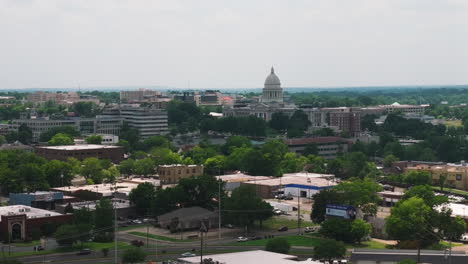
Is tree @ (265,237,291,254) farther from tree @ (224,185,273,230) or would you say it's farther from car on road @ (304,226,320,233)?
car on road @ (304,226,320,233)

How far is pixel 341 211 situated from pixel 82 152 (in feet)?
164

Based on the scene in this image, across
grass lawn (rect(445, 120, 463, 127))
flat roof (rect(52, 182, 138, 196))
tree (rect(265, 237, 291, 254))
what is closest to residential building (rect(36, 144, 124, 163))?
flat roof (rect(52, 182, 138, 196))

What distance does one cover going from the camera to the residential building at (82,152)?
9912cm

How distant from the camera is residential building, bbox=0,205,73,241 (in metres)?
56.0

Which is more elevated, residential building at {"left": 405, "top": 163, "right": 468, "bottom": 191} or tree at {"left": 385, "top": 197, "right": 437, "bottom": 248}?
tree at {"left": 385, "top": 197, "right": 437, "bottom": 248}

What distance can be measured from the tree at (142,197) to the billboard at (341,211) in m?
15.4

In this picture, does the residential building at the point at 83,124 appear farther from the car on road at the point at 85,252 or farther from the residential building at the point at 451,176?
the car on road at the point at 85,252

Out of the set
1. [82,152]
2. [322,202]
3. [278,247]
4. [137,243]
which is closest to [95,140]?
[82,152]

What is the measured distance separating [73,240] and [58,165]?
29.8m

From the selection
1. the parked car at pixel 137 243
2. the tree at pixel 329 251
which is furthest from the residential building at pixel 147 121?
the tree at pixel 329 251

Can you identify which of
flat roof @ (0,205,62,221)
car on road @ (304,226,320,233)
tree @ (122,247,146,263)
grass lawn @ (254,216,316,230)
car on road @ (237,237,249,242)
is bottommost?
grass lawn @ (254,216,316,230)

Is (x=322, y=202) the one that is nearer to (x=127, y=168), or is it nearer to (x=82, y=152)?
(x=127, y=168)

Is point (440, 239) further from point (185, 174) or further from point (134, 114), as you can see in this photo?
point (134, 114)

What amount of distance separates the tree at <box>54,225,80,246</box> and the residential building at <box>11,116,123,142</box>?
90.1 meters
